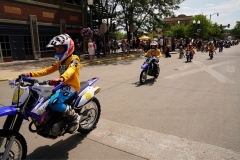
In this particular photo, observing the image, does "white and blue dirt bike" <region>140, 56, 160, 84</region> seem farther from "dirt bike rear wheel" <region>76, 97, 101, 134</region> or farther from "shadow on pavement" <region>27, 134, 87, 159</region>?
"shadow on pavement" <region>27, 134, 87, 159</region>

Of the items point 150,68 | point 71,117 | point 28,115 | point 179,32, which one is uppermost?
point 179,32

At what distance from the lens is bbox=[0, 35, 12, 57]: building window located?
51.2 feet

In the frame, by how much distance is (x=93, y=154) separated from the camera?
3.15 metres

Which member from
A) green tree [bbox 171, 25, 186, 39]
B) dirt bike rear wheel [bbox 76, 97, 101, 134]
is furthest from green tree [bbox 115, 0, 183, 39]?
green tree [bbox 171, 25, 186, 39]

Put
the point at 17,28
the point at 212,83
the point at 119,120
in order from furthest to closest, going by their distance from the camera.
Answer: the point at 17,28, the point at 212,83, the point at 119,120

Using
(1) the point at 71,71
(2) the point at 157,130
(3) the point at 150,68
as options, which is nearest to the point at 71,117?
(1) the point at 71,71

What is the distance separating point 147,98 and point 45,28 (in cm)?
1629

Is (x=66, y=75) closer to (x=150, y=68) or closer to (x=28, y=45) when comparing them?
(x=150, y=68)

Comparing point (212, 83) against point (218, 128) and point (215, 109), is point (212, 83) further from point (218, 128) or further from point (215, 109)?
point (218, 128)

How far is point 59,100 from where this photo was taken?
2.93 m

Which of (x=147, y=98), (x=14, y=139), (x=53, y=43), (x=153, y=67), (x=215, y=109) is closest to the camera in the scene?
(x=14, y=139)

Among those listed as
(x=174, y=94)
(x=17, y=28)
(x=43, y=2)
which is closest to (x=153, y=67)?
(x=174, y=94)

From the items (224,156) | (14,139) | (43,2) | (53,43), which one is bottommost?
(224,156)

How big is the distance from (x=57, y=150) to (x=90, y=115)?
1.00m
